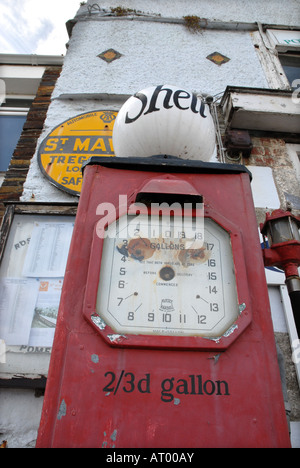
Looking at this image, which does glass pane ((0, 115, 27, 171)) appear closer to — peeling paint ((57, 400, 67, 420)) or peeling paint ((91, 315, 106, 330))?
peeling paint ((91, 315, 106, 330))

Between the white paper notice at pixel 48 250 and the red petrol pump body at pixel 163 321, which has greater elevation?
the white paper notice at pixel 48 250

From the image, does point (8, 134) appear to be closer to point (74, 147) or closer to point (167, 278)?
point (74, 147)

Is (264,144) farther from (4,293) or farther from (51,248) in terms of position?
(4,293)

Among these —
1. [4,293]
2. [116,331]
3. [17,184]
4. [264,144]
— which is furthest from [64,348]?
[264,144]

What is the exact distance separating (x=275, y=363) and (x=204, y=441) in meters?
0.30

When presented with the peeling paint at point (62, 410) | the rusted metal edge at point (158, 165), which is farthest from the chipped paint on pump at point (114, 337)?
the rusted metal edge at point (158, 165)

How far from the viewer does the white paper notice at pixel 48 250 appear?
2238 mm

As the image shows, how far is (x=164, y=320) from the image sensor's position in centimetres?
103

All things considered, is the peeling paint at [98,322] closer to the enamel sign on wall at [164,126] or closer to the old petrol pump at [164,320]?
the old petrol pump at [164,320]

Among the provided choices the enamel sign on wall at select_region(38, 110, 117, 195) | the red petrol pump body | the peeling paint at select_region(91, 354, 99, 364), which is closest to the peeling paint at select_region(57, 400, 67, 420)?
the red petrol pump body

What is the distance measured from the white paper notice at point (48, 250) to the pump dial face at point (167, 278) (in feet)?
3.87

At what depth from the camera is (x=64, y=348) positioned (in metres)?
0.99

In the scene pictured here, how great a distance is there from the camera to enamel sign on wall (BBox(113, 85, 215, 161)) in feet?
4.83
